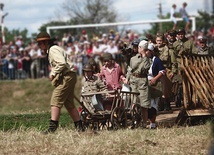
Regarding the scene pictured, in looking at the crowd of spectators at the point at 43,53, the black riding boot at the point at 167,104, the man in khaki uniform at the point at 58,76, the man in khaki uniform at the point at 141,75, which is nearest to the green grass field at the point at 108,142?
the man in khaki uniform at the point at 58,76

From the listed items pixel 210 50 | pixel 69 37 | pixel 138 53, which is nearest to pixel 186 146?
pixel 138 53

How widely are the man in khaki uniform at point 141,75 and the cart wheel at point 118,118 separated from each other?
0.38 m

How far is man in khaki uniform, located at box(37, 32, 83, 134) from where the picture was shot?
1052 centimetres

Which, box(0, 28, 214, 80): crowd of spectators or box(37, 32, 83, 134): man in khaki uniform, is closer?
box(37, 32, 83, 134): man in khaki uniform

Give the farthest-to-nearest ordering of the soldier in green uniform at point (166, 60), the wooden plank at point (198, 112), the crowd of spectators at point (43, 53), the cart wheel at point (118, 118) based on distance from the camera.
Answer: the crowd of spectators at point (43, 53) < the soldier in green uniform at point (166, 60) < the wooden plank at point (198, 112) < the cart wheel at point (118, 118)

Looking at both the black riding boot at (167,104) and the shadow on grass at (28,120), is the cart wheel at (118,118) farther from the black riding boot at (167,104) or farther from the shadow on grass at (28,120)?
the black riding boot at (167,104)

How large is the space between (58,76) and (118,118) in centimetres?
163

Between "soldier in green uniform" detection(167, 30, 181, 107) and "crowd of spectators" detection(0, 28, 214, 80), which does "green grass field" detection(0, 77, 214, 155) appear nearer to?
"soldier in green uniform" detection(167, 30, 181, 107)

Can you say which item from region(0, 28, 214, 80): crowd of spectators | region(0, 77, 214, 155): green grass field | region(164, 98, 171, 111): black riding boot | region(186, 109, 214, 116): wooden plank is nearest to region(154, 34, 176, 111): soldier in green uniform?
region(164, 98, 171, 111): black riding boot

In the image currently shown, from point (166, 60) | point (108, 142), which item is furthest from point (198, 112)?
point (108, 142)

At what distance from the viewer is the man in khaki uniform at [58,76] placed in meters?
10.5

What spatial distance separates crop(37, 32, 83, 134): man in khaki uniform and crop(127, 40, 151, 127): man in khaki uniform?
1460 mm

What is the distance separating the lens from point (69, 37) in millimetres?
29500

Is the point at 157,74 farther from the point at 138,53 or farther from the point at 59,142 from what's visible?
the point at 59,142
